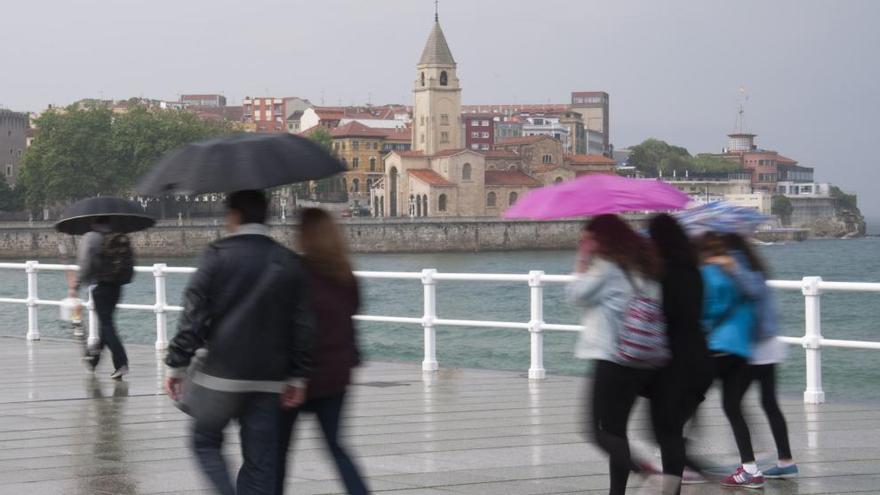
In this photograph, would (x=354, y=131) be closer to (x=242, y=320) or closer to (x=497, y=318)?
(x=497, y=318)

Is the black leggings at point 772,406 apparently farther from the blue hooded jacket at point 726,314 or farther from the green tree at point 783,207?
the green tree at point 783,207

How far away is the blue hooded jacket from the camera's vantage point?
6.09m

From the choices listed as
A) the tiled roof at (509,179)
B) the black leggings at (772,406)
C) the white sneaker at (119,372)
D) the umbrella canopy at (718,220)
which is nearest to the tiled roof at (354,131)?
the tiled roof at (509,179)

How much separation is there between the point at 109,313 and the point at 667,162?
561 ft

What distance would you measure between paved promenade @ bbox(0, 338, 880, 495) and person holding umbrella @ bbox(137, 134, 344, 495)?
1.57 meters

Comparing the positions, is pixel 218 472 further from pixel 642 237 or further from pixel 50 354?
pixel 50 354

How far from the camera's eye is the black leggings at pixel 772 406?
641 centimetres

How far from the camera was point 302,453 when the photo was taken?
24.2 feet

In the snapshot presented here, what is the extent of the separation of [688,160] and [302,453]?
178m

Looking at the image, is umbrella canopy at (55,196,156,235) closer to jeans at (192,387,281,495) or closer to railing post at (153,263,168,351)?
railing post at (153,263,168,351)

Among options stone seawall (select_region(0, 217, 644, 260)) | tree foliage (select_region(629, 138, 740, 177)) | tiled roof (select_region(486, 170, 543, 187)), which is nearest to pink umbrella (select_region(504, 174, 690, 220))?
stone seawall (select_region(0, 217, 644, 260))

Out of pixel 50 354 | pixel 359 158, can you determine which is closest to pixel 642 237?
pixel 50 354

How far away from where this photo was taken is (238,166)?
4730 mm

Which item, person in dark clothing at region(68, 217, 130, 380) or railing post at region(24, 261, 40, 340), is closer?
person in dark clothing at region(68, 217, 130, 380)
